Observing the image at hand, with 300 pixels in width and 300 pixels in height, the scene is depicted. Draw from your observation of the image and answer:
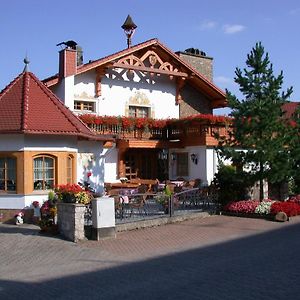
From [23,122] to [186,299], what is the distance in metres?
10.4

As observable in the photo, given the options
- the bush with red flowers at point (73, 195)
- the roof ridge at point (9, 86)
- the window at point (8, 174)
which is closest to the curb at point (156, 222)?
the bush with red flowers at point (73, 195)

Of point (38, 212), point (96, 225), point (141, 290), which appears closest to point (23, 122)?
point (38, 212)

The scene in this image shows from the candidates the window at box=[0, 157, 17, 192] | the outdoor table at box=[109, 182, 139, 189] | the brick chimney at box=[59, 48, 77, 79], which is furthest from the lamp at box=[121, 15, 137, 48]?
the window at box=[0, 157, 17, 192]

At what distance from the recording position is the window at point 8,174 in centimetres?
1670

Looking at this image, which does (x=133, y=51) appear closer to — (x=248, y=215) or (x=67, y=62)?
(x=67, y=62)

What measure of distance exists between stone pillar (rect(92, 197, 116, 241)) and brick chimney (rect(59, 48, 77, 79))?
9486mm

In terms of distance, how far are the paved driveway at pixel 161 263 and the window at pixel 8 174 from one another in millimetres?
1528

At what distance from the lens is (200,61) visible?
30859 mm

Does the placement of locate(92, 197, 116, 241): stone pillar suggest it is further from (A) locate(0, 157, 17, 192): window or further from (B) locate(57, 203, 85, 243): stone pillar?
(A) locate(0, 157, 17, 192): window

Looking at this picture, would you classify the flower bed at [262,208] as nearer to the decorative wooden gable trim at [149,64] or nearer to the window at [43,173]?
the window at [43,173]

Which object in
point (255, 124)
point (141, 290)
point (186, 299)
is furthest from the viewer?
point (255, 124)

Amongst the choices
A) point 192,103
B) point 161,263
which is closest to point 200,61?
point 192,103

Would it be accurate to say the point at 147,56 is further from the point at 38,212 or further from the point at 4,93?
the point at 38,212

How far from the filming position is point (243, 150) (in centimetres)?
1928
